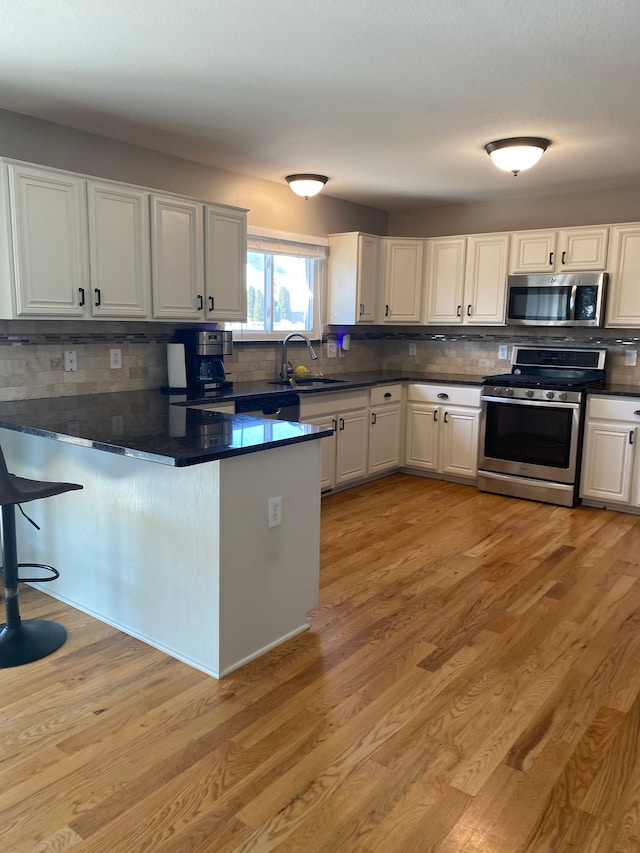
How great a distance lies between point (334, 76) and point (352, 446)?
2804 millimetres

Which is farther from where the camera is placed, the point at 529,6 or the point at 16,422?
the point at 16,422

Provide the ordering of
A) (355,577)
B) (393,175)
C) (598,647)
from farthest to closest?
1. (393,175)
2. (355,577)
3. (598,647)

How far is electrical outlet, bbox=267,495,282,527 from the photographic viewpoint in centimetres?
251

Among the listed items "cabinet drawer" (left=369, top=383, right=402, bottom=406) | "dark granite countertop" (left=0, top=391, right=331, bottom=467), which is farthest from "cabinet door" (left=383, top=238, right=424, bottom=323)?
"dark granite countertop" (left=0, top=391, right=331, bottom=467)

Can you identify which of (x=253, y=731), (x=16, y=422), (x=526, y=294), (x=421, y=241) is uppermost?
(x=421, y=241)

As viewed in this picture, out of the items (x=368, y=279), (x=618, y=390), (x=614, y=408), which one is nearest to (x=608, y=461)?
(x=614, y=408)

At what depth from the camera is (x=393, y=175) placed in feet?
14.8

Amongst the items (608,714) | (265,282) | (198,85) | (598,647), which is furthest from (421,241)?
(608,714)

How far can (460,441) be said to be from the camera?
5.27 m

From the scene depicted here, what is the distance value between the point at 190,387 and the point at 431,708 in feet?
8.14

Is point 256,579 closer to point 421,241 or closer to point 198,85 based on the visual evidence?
point 198,85

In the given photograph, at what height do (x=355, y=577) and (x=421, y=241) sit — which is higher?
(x=421, y=241)

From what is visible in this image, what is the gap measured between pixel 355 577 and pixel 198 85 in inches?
98.1

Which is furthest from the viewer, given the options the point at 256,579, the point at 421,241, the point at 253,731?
the point at 421,241
